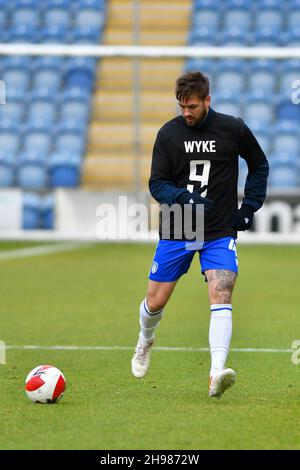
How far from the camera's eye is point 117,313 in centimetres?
1091

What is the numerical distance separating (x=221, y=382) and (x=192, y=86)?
174 centimetres

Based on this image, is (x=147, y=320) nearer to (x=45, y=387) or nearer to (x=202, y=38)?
(x=45, y=387)

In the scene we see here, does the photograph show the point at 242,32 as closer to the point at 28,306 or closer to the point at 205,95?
the point at 28,306

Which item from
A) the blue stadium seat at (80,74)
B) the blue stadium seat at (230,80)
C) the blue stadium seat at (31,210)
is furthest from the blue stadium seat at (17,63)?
the blue stadium seat at (230,80)

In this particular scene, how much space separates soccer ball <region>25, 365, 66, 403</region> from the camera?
243 inches

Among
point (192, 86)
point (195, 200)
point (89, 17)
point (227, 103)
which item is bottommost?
point (227, 103)

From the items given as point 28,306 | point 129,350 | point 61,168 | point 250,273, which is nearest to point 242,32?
point 61,168

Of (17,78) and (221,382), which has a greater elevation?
(17,78)

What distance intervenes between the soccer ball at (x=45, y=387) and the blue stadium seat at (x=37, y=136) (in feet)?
48.9

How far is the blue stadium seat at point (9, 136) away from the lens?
68.4ft

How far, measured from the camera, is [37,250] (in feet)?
61.3

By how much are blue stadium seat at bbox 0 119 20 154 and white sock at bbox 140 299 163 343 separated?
46.3 feet

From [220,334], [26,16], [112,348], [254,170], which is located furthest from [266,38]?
[220,334]

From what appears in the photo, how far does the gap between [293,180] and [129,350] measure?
1156cm
